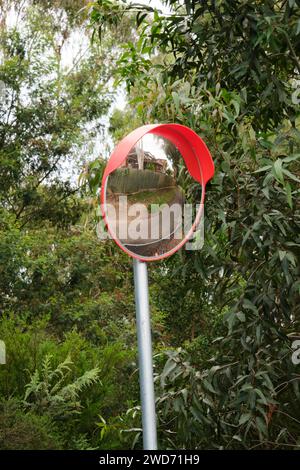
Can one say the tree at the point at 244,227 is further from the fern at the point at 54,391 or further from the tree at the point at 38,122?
the tree at the point at 38,122

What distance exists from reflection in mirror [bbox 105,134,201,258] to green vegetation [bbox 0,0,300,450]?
144 mm

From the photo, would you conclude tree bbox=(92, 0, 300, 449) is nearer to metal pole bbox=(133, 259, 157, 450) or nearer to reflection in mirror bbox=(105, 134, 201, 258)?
reflection in mirror bbox=(105, 134, 201, 258)

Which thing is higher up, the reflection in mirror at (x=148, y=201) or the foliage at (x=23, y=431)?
the reflection in mirror at (x=148, y=201)

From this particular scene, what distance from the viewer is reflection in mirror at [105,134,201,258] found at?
219 cm

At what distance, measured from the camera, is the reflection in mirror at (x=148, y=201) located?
2.19 m

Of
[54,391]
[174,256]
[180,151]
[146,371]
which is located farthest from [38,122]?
[146,371]

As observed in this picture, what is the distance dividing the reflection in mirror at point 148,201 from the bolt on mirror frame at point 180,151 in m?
0.02

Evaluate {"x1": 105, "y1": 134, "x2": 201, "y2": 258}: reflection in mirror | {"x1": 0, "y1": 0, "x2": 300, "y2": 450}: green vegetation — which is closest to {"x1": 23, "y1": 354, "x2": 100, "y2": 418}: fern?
{"x1": 0, "y1": 0, "x2": 300, "y2": 450}: green vegetation

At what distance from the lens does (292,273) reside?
3.25 m

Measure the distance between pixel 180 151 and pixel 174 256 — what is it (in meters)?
1.82

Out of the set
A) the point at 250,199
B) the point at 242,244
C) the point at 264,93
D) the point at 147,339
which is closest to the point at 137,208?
the point at 147,339

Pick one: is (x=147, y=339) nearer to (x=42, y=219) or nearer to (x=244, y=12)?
(x=244, y=12)

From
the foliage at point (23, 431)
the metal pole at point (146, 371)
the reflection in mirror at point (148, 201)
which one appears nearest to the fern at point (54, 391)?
the foliage at point (23, 431)

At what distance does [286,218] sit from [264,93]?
0.62 meters
